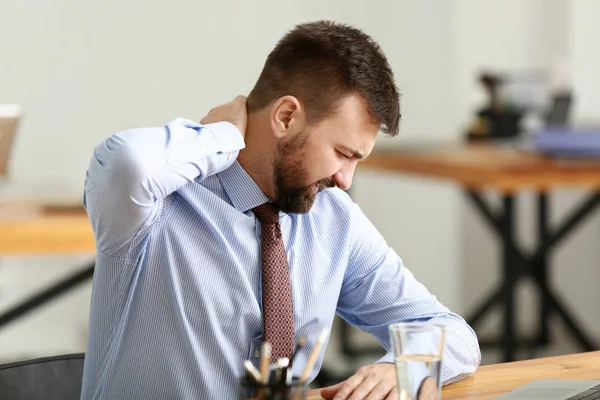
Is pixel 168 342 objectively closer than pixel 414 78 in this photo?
Yes

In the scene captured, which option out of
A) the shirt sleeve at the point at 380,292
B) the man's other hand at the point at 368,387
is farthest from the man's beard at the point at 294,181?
the man's other hand at the point at 368,387

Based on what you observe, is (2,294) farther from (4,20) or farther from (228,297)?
(228,297)

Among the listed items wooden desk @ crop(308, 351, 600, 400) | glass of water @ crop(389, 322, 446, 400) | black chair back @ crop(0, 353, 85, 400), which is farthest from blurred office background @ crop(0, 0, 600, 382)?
glass of water @ crop(389, 322, 446, 400)

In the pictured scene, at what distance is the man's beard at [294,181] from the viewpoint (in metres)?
1.47

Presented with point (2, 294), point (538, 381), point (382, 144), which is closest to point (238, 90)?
point (382, 144)

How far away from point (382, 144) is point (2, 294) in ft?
5.75

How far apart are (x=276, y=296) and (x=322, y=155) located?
0.22 meters

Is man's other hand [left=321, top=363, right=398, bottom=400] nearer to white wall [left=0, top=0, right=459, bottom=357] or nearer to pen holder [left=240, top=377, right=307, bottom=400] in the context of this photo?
pen holder [left=240, top=377, right=307, bottom=400]

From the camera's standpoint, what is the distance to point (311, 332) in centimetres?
153

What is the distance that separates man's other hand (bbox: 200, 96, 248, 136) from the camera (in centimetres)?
152

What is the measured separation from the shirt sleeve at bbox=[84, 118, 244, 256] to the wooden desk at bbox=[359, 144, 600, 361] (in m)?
1.79

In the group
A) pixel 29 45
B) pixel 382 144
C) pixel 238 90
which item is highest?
pixel 29 45

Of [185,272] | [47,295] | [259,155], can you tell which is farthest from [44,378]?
[47,295]

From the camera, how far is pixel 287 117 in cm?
150
